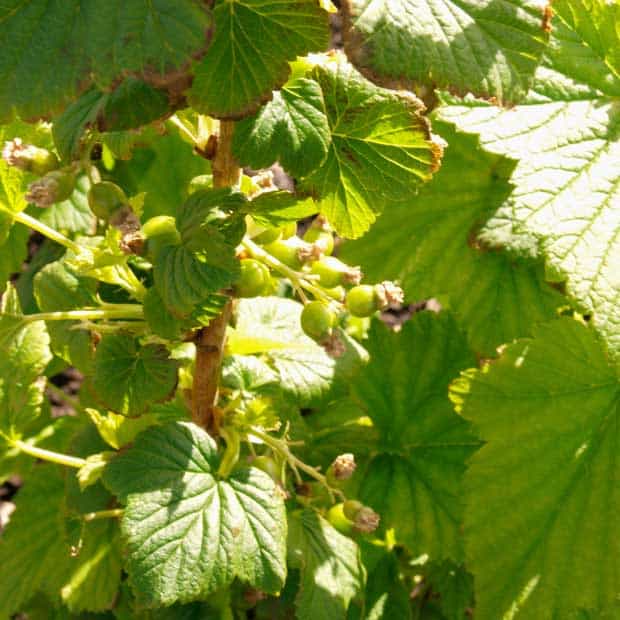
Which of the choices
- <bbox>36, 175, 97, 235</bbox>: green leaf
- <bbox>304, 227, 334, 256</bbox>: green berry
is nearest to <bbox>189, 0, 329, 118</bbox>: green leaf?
<bbox>304, 227, 334, 256</bbox>: green berry

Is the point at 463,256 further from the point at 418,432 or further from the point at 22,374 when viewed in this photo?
the point at 22,374

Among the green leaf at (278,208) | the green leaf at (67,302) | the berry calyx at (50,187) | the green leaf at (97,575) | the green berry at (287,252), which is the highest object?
the green leaf at (278,208)

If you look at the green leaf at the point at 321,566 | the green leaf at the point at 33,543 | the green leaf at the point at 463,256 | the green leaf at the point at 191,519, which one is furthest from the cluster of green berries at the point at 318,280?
the green leaf at the point at 33,543

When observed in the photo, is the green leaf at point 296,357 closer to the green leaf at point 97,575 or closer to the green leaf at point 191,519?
the green leaf at point 191,519

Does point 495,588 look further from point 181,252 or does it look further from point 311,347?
point 181,252

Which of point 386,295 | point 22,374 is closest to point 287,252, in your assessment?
point 386,295

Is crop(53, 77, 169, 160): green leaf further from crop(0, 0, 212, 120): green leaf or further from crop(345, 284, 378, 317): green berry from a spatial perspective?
crop(345, 284, 378, 317): green berry
